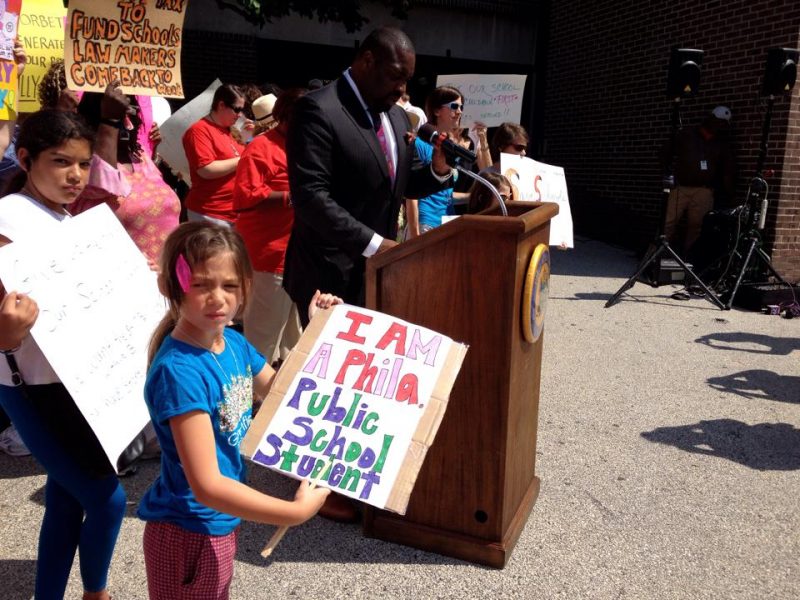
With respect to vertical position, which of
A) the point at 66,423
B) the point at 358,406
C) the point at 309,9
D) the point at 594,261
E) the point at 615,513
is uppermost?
the point at 309,9

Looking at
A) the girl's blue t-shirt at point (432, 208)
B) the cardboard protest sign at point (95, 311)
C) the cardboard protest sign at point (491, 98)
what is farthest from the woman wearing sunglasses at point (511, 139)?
the cardboard protest sign at point (95, 311)

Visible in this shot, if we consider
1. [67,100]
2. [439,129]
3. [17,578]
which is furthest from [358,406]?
[439,129]

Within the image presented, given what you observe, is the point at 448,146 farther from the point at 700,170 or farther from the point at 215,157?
the point at 700,170

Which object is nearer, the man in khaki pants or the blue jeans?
the blue jeans

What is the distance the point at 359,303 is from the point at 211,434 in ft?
5.21

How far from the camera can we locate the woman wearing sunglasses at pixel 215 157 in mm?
4543

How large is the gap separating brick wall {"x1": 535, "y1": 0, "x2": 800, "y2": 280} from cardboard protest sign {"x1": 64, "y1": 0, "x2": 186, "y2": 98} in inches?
286

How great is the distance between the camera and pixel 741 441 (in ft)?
13.4

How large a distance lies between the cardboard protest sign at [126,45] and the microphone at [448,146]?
180 cm

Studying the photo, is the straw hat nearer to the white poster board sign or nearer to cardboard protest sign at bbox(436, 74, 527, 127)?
the white poster board sign

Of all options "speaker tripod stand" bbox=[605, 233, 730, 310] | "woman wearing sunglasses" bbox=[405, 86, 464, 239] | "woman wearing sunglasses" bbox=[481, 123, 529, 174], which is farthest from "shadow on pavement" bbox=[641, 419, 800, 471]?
"speaker tripod stand" bbox=[605, 233, 730, 310]

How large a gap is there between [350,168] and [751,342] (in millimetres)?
4856

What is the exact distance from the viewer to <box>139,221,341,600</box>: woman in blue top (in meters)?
1.55

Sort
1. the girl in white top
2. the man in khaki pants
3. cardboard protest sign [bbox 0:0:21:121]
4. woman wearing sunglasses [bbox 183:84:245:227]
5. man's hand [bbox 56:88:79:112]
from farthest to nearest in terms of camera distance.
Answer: the man in khaki pants
woman wearing sunglasses [bbox 183:84:245:227]
man's hand [bbox 56:88:79:112]
cardboard protest sign [bbox 0:0:21:121]
the girl in white top
